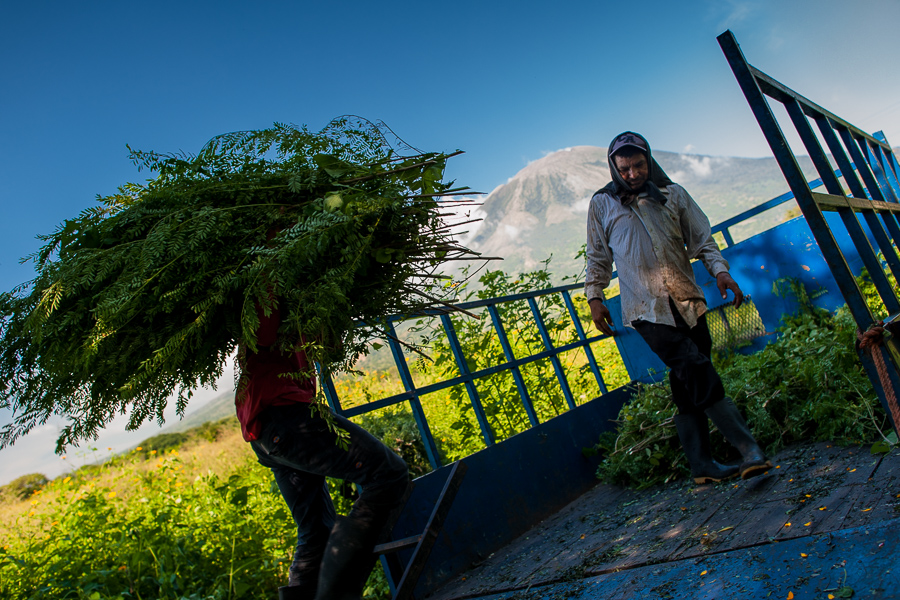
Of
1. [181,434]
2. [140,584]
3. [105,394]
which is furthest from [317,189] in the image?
[181,434]

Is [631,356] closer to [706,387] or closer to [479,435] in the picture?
[479,435]

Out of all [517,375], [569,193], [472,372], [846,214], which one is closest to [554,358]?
[517,375]

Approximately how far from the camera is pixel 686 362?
316cm

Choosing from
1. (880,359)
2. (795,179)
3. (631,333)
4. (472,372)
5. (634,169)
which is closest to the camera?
(880,359)

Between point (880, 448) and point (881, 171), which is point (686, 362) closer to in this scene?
point (880, 448)

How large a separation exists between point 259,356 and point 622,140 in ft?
8.00

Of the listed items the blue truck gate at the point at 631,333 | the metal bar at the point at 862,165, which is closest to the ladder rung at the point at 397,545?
the blue truck gate at the point at 631,333

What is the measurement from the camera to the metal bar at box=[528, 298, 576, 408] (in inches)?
190

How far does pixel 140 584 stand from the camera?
3791 mm

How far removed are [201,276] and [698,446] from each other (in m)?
2.79

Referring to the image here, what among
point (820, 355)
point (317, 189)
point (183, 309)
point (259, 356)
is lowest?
point (820, 355)

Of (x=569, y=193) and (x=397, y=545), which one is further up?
(x=569, y=193)

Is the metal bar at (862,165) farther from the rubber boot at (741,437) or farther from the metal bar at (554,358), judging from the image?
the metal bar at (554,358)

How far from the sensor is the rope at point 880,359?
1.93 metres
